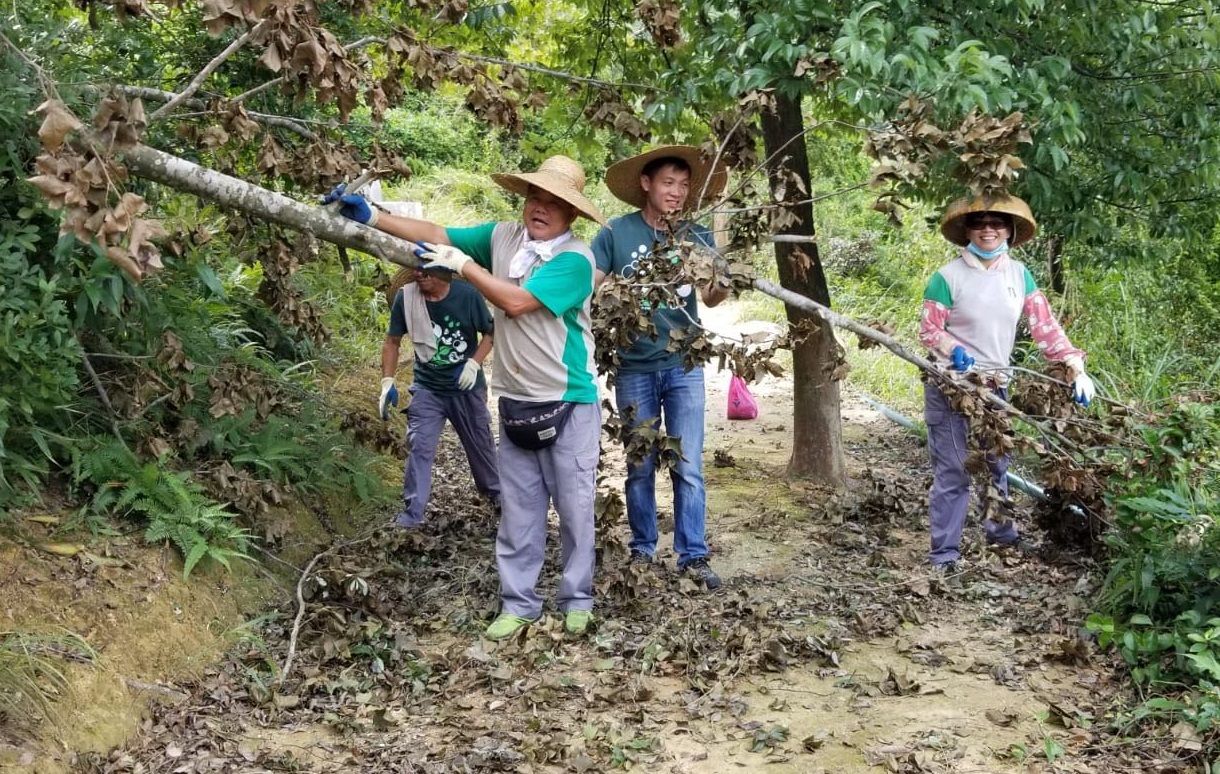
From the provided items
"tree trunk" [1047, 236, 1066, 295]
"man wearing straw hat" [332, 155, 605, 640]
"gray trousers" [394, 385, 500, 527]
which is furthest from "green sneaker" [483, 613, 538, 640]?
"tree trunk" [1047, 236, 1066, 295]

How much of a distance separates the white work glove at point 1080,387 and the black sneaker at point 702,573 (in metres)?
1.94

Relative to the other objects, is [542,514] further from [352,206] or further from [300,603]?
[352,206]

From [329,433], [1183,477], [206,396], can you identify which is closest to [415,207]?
[329,433]

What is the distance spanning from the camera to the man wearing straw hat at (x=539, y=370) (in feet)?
15.2

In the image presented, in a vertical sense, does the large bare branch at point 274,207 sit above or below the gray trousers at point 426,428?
above

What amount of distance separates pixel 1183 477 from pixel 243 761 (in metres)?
3.94

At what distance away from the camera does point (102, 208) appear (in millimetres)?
3051

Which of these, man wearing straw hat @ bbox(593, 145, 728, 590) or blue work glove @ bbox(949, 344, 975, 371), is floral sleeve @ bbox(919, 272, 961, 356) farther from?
A: man wearing straw hat @ bbox(593, 145, 728, 590)

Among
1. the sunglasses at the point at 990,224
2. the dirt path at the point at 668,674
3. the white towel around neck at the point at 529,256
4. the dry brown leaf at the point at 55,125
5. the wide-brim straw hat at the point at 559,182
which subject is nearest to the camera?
the dry brown leaf at the point at 55,125

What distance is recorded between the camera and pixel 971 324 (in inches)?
217

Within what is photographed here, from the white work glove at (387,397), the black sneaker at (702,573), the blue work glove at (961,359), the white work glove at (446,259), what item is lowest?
the black sneaker at (702,573)

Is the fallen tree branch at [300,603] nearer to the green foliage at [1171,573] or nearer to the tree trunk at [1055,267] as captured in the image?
the green foliage at [1171,573]

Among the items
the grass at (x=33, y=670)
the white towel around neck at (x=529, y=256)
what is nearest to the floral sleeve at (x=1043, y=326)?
the white towel around neck at (x=529, y=256)

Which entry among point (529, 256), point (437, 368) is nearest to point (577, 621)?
point (529, 256)
